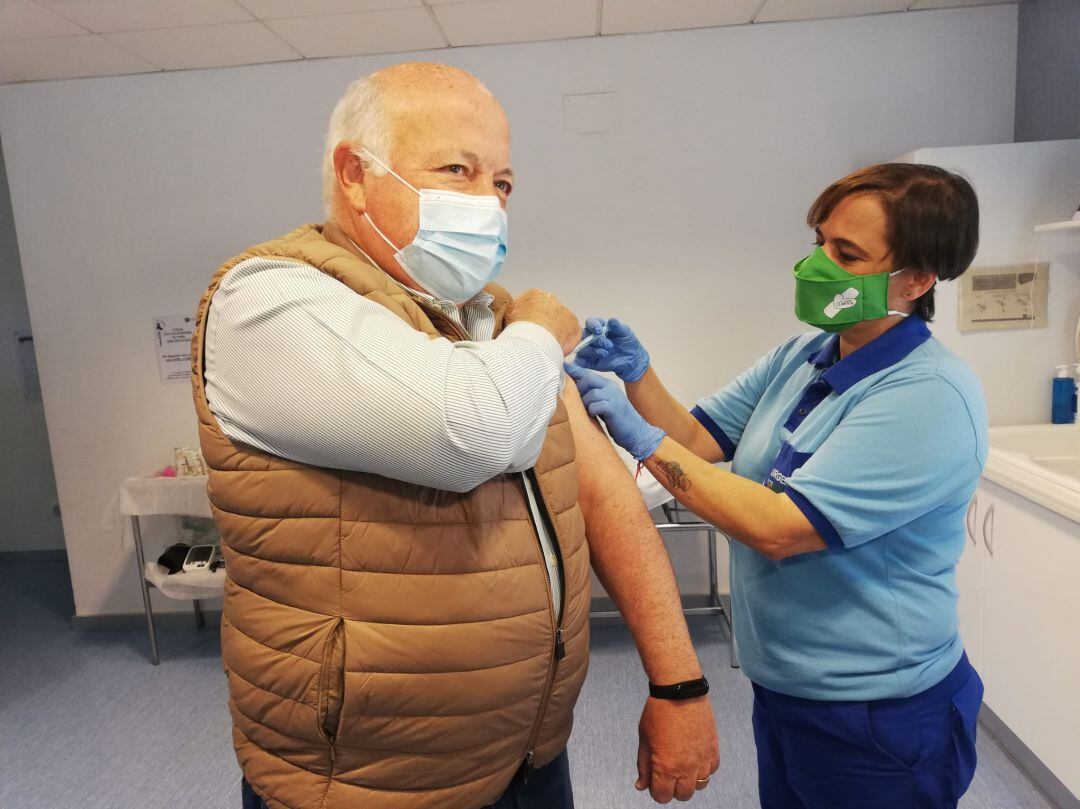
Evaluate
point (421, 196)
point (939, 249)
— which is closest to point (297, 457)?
point (421, 196)

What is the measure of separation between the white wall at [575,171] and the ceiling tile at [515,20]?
0.29 feet

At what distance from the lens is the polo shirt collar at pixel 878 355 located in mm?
1261

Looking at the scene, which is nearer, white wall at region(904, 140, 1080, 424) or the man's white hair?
the man's white hair

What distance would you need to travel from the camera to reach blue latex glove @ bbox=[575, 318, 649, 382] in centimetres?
156

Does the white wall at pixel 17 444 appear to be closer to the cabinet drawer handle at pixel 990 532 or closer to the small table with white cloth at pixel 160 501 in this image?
the small table with white cloth at pixel 160 501

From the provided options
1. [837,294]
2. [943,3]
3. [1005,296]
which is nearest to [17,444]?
[837,294]

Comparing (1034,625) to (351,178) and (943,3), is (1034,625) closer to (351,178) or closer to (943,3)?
(351,178)

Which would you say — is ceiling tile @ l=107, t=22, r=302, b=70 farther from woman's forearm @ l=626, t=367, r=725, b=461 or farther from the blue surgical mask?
the blue surgical mask

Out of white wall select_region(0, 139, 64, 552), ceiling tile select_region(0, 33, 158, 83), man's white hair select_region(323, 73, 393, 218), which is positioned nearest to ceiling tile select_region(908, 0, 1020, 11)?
man's white hair select_region(323, 73, 393, 218)

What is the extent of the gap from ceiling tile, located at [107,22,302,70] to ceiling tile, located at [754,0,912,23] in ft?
6.39

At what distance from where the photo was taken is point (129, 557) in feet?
11.8

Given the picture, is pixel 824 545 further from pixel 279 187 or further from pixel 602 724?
pixel 279 187

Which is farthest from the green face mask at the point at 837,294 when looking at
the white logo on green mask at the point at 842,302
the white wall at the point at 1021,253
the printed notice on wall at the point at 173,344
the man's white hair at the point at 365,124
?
the printed notice on wall at the point at 173,344

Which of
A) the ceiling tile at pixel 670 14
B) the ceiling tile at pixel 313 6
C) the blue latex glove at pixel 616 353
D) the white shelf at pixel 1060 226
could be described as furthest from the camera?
the ceiling tile at pixel 670 14
